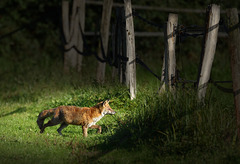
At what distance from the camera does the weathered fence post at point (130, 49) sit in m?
7.99

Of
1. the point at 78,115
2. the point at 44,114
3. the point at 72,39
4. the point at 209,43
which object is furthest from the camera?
the point at 72,39

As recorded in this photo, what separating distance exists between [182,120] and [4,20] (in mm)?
11840

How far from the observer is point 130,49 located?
8125 millimetres

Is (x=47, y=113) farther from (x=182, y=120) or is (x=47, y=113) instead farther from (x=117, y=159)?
(x=182, y=120)

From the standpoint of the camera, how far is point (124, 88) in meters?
8.52

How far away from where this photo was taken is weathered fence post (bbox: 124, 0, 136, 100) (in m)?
7.99

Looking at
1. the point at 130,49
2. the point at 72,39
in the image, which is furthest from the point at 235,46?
the point at 72,39

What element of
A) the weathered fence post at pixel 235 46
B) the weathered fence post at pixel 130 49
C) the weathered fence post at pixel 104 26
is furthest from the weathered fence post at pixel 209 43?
the weathered fence post at pixel 104 26

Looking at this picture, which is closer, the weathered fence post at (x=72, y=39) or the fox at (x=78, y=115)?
the fox at (x=78, y=115)

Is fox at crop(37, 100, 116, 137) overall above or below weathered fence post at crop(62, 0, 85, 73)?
below

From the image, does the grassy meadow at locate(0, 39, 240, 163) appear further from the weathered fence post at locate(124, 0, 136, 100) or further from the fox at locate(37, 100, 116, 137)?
the weathered fence post at locate(124, 0, 136, 100)

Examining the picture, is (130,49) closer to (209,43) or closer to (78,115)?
(78,115)

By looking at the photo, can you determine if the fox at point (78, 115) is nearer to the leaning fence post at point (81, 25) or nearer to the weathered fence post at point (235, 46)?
the weathered fence post at point (235, 46)

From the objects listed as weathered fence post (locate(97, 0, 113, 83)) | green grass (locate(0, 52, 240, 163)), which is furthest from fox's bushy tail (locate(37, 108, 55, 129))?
weathered fence post (locate(97, 0, 113, 83))
